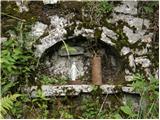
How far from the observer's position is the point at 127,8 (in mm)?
6074

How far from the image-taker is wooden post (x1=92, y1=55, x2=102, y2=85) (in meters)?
5.75

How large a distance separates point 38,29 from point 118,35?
1.04 m

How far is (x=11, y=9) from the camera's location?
19.2 feet

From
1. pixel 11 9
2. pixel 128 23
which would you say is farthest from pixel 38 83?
pixel 128 23

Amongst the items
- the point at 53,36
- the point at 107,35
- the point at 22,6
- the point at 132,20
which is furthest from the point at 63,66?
the point at 132,20

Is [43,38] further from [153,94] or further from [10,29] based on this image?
[153,94]

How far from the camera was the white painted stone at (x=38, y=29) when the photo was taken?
5.77 meters

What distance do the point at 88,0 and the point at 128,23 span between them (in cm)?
61

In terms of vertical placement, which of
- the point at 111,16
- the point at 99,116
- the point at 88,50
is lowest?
the point at 99,116

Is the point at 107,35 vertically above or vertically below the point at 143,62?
above

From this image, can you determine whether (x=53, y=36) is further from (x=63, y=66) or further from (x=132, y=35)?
(x=132, y=35)

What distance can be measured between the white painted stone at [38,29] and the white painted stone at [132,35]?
1.07 m

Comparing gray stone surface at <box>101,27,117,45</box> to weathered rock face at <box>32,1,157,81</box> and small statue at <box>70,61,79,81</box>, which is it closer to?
weathered rock face at <box>32,1,157,81</box>

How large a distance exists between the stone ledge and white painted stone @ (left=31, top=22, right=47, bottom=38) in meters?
0.70
